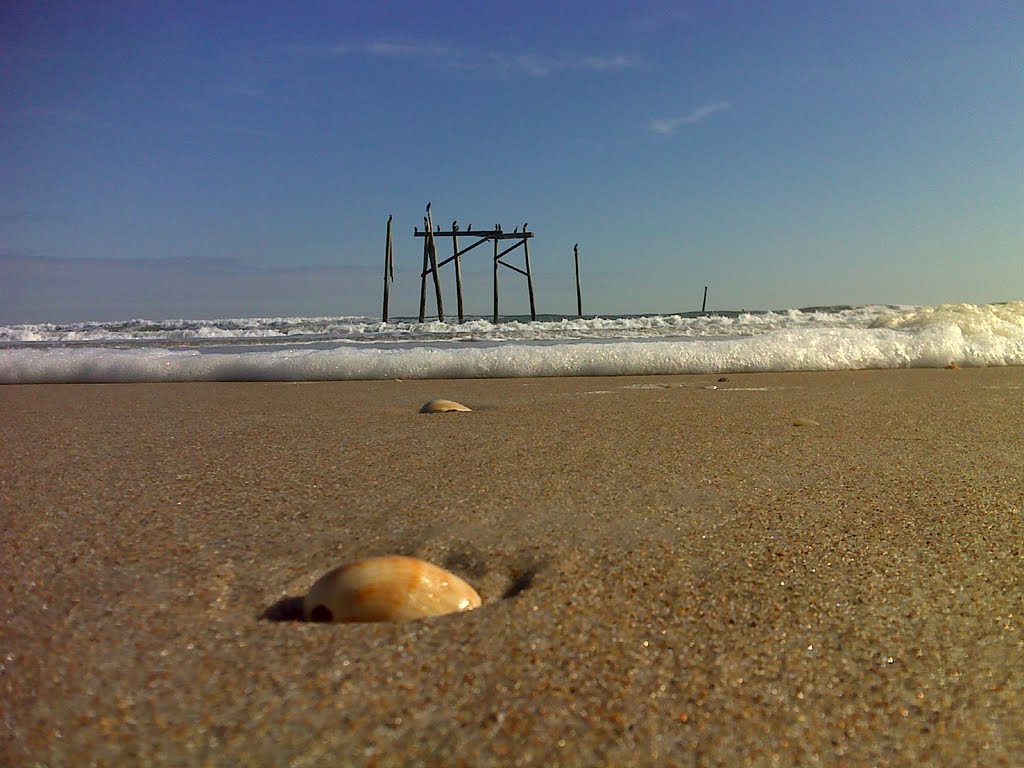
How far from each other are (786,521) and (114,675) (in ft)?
3.47

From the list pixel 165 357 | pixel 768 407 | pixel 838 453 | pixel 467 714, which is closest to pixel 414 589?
pixel 467 714

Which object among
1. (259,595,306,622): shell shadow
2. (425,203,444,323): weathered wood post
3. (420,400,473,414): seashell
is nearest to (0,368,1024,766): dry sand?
(259,595,306,622): shell shadow

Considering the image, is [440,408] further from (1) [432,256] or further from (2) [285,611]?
(1) [432,256]

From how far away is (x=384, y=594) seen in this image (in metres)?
0.90

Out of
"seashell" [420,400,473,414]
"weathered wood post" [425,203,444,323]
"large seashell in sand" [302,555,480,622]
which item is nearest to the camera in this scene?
"large seashell in sand" [302,555,480,622]

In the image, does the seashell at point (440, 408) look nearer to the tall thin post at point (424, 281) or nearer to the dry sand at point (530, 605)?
the dry sand at point (530, 605)

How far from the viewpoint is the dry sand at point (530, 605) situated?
69cm

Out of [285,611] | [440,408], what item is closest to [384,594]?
[285,611]

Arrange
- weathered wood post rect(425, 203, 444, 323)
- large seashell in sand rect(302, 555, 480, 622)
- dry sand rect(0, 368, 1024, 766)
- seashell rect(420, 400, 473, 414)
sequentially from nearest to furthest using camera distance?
dry sand rect(0, 368, 1024, 766), large seashell in sand rect(302, 555, 480, 622), seashell rect(420, 400, 473, 414), weathered wood post rect(425, 203, 444, 323)

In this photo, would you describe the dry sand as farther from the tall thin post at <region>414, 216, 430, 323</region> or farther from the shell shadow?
the tall thin post at <region>414, 216, 430, 323</region>

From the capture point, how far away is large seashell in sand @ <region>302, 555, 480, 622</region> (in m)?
0.89

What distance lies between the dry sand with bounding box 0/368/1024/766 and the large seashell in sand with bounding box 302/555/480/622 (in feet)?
0.09

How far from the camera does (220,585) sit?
1.01 metres

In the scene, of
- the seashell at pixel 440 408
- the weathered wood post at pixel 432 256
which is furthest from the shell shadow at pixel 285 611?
the weathered wood post at pixel 432 256
